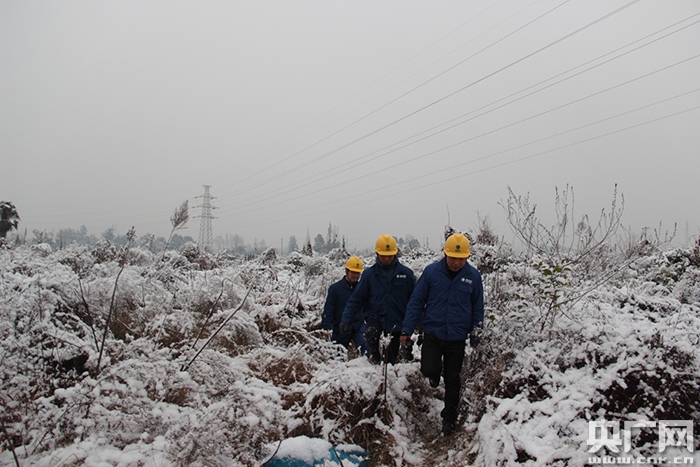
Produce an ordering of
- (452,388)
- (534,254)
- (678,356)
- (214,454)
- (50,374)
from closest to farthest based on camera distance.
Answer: (214,454) → (678,356) → (50,374) → (452,388) → (534,254)

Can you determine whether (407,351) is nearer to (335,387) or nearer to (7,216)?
(335,387)

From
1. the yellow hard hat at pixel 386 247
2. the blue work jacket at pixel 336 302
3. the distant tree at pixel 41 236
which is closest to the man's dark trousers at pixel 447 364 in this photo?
the yellow hard hat at pixel 386 247

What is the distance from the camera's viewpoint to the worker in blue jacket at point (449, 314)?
357 cm

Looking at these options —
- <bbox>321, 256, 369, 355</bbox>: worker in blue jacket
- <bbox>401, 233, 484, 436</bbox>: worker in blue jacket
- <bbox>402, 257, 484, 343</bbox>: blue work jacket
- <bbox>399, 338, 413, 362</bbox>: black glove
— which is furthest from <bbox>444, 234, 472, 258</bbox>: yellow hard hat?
<bbox>321, 256, 369, 355</bbox>: worker in blue jacket

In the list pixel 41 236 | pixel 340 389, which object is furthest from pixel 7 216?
pixel 340 389

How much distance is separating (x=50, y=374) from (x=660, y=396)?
4.84 m

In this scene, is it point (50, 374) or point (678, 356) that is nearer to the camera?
point (678, 356)

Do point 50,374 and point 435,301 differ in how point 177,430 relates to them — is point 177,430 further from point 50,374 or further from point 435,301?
point 435,301

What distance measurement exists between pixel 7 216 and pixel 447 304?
565 inches

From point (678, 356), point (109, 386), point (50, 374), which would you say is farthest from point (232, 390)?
point (678, 356)

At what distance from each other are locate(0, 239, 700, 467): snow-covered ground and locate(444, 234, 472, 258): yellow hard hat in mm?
756

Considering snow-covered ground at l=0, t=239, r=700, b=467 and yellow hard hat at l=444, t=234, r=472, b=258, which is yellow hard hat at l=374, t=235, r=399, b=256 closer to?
yellow hard hat at l=444, t=234, r=472, b=258

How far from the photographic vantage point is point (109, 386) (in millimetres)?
2809

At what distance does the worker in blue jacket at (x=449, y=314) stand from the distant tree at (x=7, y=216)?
44.1ft
